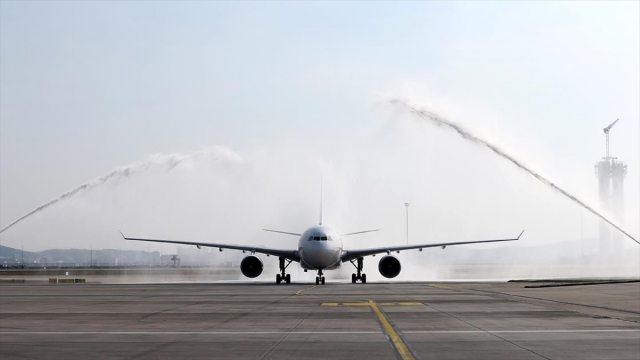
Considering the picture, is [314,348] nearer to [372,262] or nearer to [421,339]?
[421,339]

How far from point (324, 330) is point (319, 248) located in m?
36.3

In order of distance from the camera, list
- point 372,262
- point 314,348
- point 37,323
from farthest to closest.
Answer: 1. point 372,262
2. point 37,323
3. point 314,348

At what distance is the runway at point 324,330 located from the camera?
44.3ft

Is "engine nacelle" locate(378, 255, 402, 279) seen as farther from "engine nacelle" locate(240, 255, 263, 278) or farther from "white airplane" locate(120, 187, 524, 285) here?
"engine nacelle" locate(240, 255, 263, 278)

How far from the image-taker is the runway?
44.3 feet

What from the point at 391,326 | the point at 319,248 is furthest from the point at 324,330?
the point at 319,248

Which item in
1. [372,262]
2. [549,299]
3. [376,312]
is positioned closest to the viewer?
[376,312]

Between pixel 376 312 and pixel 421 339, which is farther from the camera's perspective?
pixel 376 312

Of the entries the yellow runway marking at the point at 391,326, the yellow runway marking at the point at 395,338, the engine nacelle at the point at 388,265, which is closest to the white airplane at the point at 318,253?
the engine nacelle at the point at 388,265

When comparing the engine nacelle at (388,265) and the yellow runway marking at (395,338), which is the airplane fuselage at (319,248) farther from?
the yellow runway marking at (395,338)

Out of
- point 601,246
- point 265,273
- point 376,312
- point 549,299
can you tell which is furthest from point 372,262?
point 601,246

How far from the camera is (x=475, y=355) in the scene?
13055 mm

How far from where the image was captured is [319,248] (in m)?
53.8

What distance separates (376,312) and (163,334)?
830 centimetres
